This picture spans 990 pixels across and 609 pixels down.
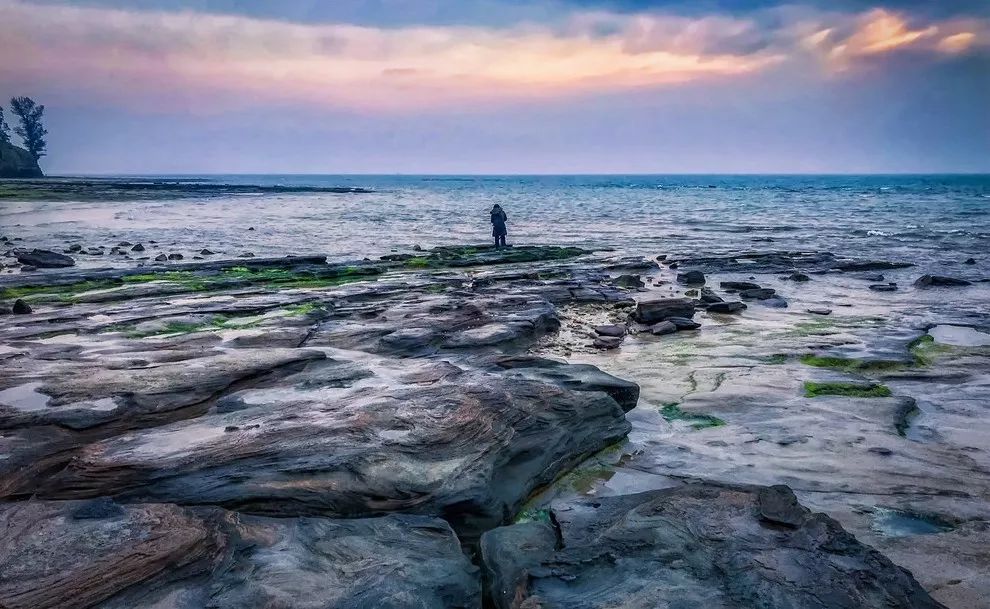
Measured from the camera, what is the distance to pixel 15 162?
112562 mm

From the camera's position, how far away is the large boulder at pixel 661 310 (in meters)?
15.0

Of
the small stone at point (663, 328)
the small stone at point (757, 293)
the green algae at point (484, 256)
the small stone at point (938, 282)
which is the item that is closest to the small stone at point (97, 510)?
the small stone at point (663, 328)

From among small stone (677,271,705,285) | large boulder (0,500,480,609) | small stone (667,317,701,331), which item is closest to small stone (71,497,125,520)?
large boulder (0,500,480,609)

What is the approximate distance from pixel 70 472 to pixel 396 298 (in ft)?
36.8

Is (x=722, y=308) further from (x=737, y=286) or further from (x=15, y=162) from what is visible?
(x=15, y=162)

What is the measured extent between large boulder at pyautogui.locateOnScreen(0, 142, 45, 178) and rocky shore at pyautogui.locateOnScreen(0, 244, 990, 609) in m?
122

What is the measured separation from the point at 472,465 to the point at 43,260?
887 inches

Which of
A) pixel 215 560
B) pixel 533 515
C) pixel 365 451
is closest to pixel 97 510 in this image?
pixel 215 560

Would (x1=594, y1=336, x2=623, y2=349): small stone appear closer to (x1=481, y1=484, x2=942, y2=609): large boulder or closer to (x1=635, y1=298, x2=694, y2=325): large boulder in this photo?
(x1=635, y1=298, x2=694, y2=325): large boulder

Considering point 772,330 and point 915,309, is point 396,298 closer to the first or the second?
point 772,330

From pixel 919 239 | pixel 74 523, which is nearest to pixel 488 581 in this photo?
pixel 74 523

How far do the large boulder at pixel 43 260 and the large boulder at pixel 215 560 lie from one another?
2084 centimetres

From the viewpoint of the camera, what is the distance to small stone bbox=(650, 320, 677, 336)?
46.2 ft

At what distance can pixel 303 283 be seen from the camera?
19.9m
